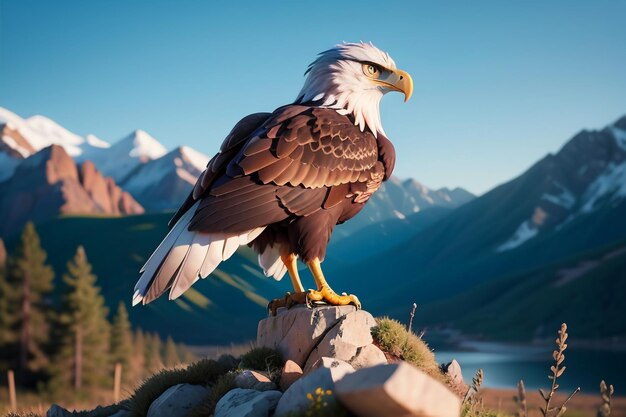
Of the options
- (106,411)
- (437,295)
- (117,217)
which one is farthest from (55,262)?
(106,411)

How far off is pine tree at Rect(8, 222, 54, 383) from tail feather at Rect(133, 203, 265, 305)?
46841 millimetres

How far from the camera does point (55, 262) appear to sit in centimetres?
12594

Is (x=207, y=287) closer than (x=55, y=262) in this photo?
No

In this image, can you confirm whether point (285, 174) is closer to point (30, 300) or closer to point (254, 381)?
point (254, 381)

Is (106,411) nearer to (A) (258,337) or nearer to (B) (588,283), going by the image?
(A) (258,337)

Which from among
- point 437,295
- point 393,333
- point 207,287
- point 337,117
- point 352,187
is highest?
point 337,117

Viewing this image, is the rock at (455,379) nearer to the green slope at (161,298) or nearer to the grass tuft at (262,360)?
the grass tuft at (262,360)

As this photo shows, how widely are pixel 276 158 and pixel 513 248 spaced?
652 feet

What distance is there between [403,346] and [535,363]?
11447cm

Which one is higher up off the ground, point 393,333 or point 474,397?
point 393,333

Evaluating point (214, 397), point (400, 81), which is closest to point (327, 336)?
point (214, 397)

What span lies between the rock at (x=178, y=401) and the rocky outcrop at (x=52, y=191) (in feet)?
530

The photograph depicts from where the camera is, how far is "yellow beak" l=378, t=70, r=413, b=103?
26.4 feet

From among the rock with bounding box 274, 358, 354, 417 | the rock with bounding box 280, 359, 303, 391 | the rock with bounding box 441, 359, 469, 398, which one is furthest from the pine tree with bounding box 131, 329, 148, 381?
the rock with bounding box 274, 358, 354, 417
